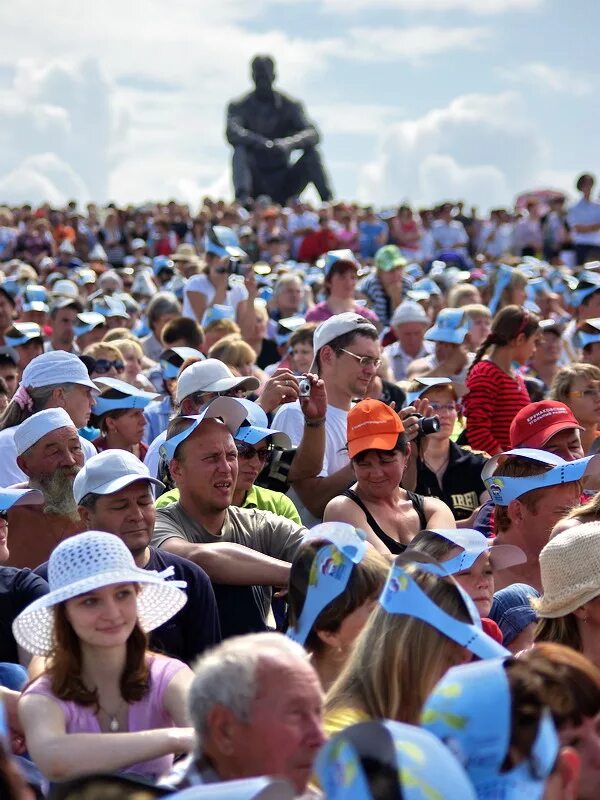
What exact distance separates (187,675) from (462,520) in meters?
2.91

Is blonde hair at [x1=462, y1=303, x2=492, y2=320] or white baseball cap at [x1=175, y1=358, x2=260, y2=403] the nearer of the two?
white baseball cap at [x1=175, y1=358, x2=260, y2=403]

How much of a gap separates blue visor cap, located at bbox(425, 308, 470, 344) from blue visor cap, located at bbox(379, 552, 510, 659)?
550 centimetres

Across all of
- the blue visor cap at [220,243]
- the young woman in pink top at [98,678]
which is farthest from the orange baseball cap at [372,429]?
the blue visor cap at [220,243]

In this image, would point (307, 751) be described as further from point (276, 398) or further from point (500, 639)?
point (276, 398)

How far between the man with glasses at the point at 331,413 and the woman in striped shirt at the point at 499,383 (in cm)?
119

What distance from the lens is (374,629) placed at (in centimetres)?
359

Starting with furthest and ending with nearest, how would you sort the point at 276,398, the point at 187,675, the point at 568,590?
the point at 276,398 < the point at 568,590 < the point at 187,675

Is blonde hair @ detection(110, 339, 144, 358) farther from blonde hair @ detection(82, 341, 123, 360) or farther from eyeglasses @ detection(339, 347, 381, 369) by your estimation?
eyeglasses @ detection(339, 347, 381, 369)

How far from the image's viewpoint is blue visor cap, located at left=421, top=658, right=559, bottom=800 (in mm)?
2471

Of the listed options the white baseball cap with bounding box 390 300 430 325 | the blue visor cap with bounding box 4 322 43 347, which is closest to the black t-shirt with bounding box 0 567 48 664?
the blue visor cap with bounding box 4 322 43 347

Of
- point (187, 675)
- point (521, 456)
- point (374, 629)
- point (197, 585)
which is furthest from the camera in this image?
point (521, 456)

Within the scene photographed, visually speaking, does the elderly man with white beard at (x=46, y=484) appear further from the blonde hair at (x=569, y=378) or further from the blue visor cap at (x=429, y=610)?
the blonde hair at (x=569, y=378)

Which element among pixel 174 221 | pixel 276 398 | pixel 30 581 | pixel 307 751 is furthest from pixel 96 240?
pixel 307 751

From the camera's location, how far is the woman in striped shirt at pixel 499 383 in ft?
25.6
